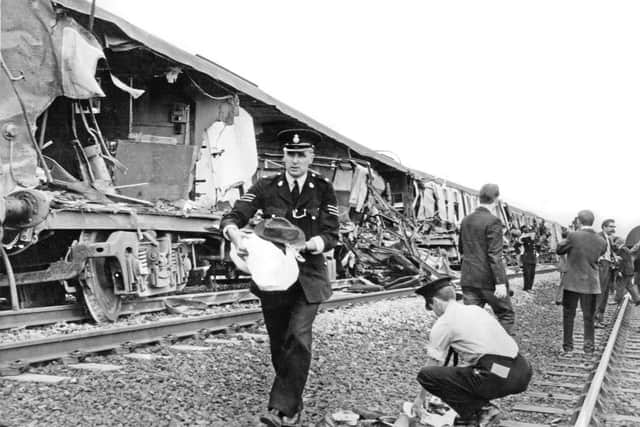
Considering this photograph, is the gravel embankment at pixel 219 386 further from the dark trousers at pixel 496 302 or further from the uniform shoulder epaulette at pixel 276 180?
the uniform shoulder epaulette at pixel 276 180

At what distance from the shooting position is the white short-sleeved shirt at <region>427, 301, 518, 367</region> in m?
4.34

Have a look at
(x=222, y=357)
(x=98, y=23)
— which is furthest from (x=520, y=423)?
(x=98, y=23)

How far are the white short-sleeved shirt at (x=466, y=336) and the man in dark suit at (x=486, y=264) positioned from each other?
7.30 feet

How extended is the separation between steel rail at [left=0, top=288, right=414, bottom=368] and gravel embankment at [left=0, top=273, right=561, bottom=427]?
9.8 inches

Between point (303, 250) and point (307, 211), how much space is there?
30 centimetres

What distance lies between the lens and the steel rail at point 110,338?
19.3ft

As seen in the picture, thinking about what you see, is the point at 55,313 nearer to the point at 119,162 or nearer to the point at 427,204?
the point at 119,162

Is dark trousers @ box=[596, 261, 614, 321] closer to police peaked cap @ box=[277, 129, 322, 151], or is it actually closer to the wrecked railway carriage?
the wrecked railway carriage

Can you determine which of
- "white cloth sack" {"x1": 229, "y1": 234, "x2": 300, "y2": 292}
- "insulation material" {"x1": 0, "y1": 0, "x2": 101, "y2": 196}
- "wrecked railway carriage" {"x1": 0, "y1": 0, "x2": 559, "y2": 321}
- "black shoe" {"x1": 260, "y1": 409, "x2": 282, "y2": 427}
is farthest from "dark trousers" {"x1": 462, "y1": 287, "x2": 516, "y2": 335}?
"insulation material" {"x1": 0, "y1": 0, "x2": 101, "y2": 196}

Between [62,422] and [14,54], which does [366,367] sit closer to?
[62,422]

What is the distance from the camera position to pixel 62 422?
13.7ft

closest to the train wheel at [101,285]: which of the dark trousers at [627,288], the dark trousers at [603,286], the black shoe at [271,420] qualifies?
the black shoe at [271,420]

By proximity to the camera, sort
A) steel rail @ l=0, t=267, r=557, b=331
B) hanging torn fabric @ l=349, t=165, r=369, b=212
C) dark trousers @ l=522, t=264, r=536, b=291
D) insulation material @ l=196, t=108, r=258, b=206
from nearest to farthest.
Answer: steel rail @ l=0, t=267, r=557, b=331, insulation material @ l=196, t=108, r=258, b=206, dark trousers @ l=522, t=264, r=536, b=291, hanging torn fabric @ l=349, t=165, r=369, b=212

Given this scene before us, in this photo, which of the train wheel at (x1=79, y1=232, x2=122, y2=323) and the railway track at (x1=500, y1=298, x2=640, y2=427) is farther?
the train wheel at (x1=79, y1=232, x2=122, y2=323)
